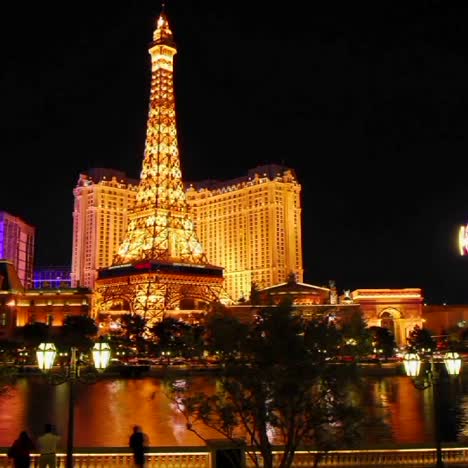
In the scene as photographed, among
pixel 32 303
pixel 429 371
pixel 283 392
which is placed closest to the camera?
pixel 283 392

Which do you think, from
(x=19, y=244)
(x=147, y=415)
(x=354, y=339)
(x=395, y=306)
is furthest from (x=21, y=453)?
(x=19, y=244)

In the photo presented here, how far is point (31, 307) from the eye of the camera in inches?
4008

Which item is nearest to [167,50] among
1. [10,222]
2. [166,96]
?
[166,96]

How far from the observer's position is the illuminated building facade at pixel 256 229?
383 ft

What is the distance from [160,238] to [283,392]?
273 ft

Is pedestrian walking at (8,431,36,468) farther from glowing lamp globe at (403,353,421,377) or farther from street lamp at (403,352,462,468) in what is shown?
glowing lamp globe at (403,353,421,377)

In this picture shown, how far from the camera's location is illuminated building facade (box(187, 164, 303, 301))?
383ft

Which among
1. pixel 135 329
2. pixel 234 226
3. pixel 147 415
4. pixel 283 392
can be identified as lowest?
pixel 147 415

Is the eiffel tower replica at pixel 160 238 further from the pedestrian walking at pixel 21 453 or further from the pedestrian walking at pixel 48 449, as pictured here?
the pedestrian walking at pixel 48 449

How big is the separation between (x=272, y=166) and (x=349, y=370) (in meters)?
112

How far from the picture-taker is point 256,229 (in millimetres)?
119438

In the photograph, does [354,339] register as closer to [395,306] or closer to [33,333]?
[33,333]

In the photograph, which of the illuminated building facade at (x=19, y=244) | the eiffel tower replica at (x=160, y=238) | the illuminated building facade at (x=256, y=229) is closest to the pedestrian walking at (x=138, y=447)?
the eiffel tower replica at (x=160, y=238)

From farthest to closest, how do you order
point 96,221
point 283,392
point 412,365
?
point 96,221 → point 412,365 → point 283,392
